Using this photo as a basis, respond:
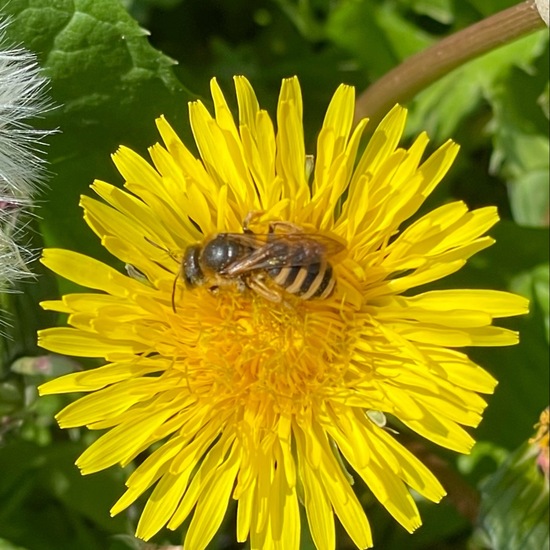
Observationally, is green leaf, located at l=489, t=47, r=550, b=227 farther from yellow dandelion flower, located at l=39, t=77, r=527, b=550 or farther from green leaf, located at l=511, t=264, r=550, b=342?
yellow dandelion flower, located at l=39, t=77, r=527, b=550

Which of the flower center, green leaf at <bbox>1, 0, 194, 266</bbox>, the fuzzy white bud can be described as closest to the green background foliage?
green leaf at <bbox>1, 0, 194, 266</bbox>

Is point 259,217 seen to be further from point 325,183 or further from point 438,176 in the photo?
point 438,176

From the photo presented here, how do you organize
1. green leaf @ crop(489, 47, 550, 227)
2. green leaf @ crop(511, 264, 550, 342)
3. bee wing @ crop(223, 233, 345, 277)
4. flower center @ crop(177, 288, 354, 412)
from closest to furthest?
1. bee wing @ crop(223, 233, 345, 277)
2. flower center @ crop(177, 288, 354, 412)
3. green leaf @ crop(511, 264, 550, 342)
4. green leaf @ crop(489, 47, 550, 227)

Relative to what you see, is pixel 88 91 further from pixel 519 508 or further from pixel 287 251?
pixel 519 508

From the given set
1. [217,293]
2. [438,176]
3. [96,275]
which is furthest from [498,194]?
[96,275]

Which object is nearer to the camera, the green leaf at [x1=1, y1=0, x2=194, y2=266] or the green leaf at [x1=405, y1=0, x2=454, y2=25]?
the green leaf at [x1=1, y1=0, x2=194, y2=266]

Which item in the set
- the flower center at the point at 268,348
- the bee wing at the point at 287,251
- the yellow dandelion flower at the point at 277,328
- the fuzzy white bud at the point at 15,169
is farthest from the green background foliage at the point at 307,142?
the bee wing at the point at 287,251

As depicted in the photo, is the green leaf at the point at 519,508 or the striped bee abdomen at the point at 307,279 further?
the green leaf at the point at 519,508

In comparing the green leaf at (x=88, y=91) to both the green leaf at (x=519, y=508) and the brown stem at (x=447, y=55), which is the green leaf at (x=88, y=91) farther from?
the green leaf at (x=519, y=508)
